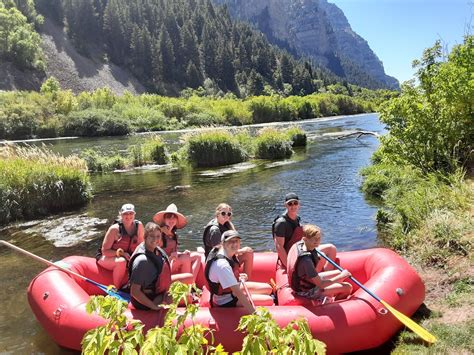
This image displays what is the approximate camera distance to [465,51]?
10430mm

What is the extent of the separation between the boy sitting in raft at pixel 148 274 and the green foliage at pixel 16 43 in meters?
80.6

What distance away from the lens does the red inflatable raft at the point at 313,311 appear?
483 centimetres

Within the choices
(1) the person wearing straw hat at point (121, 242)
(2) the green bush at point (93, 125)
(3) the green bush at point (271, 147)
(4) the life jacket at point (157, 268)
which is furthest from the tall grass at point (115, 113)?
(4) the life jacket at point (157, 268)

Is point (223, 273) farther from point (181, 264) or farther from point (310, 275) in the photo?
point (181, 264)

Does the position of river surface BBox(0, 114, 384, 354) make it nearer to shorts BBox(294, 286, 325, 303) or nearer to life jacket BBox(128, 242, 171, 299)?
life jacket BBox(128, 242, 171, 299)

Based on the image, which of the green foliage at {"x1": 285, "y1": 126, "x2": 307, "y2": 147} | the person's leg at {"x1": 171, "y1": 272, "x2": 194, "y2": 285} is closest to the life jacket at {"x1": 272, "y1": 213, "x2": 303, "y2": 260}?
the person's leg at {"x1": 171, "y1": 272, "x2": 194, "y2": 285}

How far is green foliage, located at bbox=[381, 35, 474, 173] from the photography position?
31.8 feet

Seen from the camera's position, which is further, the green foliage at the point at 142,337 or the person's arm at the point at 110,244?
the person's arm at the point at 110,244

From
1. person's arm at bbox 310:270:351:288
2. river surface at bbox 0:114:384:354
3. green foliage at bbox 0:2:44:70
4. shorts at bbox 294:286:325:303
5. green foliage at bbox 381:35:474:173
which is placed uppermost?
green foliage at bbox 0:2:44:70

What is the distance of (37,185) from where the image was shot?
39.3 ft

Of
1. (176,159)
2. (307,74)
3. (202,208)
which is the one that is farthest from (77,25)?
(202,208)

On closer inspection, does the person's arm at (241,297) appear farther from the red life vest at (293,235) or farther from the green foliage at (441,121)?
the green foliage at (441,121)

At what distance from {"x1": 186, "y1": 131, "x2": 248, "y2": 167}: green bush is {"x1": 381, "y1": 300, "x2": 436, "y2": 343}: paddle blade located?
1570cm

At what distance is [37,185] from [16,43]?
73.6 metres
